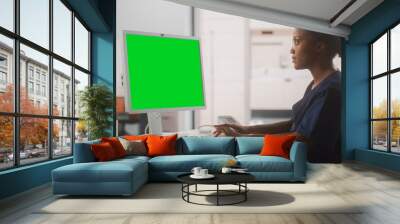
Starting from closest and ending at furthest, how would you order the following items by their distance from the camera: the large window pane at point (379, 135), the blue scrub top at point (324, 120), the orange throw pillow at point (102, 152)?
the orange throw pillow at point (102, 152) → the large window pane at point (379, 135) → the blue scrub top at point (324, 120)

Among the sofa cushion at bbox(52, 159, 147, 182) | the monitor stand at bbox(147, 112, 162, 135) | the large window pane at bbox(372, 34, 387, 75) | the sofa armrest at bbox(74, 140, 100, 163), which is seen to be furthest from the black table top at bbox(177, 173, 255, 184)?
the large window pane at bbox(372, 34, 387, 75)

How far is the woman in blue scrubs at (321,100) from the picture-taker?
9016mm

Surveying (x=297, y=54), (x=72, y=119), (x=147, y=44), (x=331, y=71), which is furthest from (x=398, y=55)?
(x=72, y=119)

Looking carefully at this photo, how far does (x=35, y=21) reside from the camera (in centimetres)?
556

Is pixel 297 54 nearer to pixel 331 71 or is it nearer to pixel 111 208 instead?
pixel 331 71

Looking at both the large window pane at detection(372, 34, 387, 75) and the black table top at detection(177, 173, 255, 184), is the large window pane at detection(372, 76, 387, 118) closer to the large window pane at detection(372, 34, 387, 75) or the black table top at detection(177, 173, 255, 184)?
the large window pane at detection(372, 34, 387, 75)

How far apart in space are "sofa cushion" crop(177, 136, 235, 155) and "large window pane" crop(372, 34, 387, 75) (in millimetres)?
3913

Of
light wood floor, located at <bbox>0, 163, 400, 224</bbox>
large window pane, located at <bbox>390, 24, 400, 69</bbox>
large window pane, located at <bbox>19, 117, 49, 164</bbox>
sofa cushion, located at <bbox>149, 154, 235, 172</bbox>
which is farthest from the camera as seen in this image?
large window pane, located at <bbox>390, 24, 400, 69</bbox>

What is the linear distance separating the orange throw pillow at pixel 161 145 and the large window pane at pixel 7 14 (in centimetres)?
251

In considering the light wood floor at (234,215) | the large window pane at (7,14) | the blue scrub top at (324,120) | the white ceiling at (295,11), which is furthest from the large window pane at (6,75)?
the blue scrub top at (324,120)

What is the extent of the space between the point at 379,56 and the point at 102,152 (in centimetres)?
618

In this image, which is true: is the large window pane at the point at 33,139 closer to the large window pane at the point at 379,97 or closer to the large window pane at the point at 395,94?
the large window pane at the point at 395,94

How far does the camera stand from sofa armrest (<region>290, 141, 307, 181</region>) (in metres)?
5.60

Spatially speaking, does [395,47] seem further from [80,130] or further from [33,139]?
[33,139]
